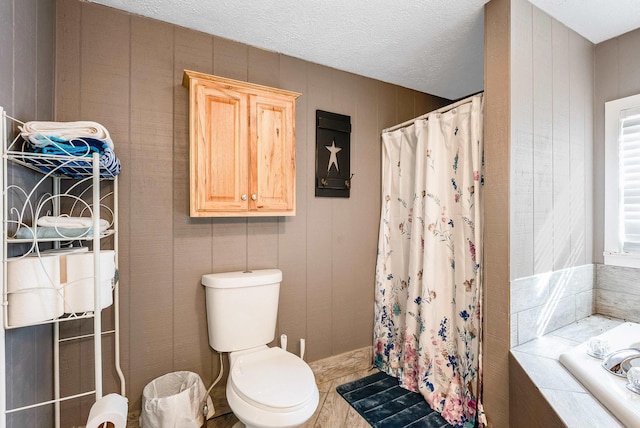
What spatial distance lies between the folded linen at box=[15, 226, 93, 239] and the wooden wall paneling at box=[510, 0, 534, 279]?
1862mm

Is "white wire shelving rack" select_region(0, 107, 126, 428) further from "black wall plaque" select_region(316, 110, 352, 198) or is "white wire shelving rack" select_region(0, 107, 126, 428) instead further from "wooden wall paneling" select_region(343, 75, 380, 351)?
"wooden wall paneling" select_region(343, 75, 380, 351)

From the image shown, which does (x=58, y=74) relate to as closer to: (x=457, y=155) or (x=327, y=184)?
(x=327, y=184)

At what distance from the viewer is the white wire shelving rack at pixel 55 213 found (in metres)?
1.02

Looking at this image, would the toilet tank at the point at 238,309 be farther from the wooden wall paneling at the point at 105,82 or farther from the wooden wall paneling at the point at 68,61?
the wooden wall paneling at the point at 68,61

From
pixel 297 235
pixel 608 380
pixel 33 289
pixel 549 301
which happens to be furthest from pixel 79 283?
pixel 549 301

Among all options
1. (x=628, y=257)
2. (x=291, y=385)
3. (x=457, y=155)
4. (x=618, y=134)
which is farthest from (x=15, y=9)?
(x=628, y=257)

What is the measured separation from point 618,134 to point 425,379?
75.2 inches

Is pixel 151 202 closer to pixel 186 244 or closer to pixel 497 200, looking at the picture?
pixel 186 244

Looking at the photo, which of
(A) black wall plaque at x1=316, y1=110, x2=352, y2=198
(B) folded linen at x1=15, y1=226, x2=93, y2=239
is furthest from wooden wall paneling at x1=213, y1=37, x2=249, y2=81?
(B) folded linen at x1=15, y1=226, x2=93, y2=239

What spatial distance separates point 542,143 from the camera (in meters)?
1.65

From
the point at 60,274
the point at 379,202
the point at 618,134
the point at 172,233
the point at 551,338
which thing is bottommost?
the point at 551,338

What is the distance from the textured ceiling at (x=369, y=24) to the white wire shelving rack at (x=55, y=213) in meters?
0.94

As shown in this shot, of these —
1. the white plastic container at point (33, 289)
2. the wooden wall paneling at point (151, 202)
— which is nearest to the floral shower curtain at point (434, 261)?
the wooden wall paneling at point (151, 202)

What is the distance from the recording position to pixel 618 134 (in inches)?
74.6
